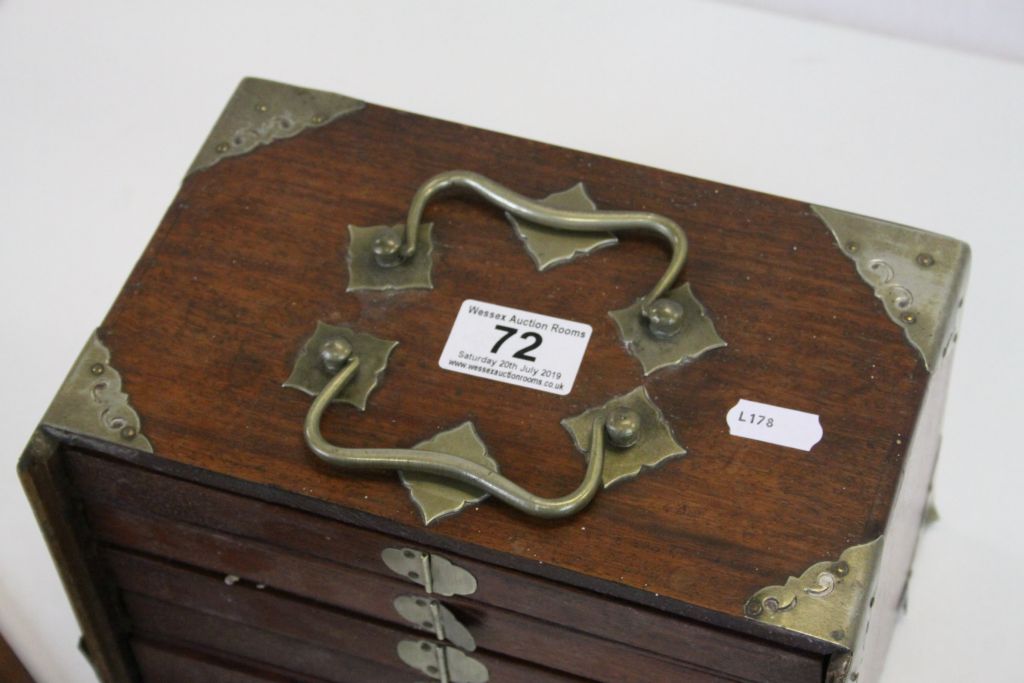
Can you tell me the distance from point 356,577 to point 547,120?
92 cm

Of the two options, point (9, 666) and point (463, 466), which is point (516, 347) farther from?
point (9, 666)

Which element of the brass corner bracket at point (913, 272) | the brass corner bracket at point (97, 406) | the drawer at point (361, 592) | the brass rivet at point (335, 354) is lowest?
the drawer at point (361, 592)

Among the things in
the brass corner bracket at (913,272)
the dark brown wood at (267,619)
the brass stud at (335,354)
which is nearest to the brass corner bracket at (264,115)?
the brass stud at (335,354)

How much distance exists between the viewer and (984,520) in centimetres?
242

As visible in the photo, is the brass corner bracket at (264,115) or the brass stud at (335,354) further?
the brass corner bracket at (264,115)

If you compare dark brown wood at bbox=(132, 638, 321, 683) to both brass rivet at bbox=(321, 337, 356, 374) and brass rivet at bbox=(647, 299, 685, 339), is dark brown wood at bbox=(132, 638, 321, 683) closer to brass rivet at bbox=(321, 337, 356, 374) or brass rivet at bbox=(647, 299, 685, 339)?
brass rivet at bbox=(321, 337, 356, 374)

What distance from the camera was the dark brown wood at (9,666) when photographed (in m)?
2.36

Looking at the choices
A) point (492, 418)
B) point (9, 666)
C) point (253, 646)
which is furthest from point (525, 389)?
point (9, 666)

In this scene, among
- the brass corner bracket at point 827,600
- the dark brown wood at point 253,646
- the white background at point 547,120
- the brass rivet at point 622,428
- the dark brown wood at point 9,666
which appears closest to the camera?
the brass corner bracket at point 827,600

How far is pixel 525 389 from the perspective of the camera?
1.98 meters

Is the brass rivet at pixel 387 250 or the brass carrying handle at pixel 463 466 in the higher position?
the brass rivet at pixel 387 250

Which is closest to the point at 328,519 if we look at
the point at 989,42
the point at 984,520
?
the point at 984,520

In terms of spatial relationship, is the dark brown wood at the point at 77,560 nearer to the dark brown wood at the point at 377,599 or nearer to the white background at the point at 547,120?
the dark brown wood at the point at 377,599

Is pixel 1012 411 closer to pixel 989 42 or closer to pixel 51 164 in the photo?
pixel 989 42
